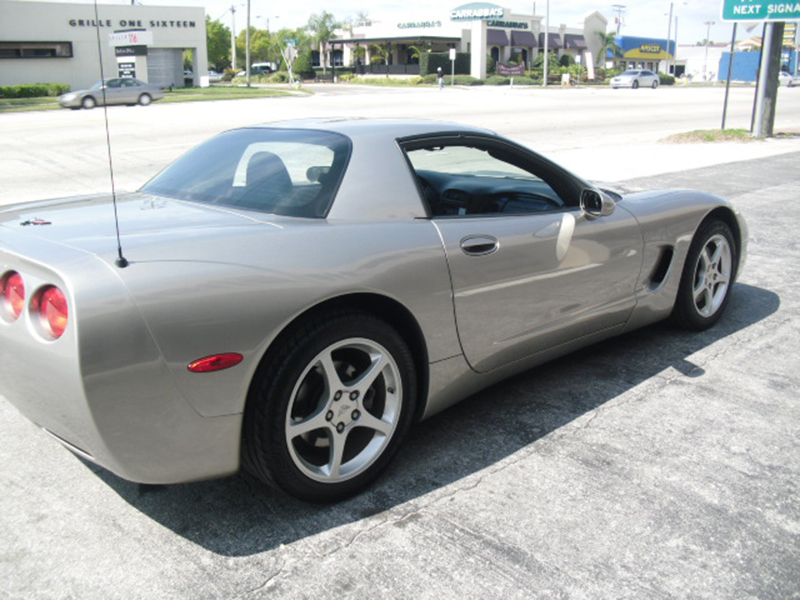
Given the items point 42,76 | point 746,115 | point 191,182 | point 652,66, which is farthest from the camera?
point 652,66

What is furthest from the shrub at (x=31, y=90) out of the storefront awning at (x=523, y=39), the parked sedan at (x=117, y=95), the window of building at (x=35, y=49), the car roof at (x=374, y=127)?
the storefront awning at (x=523, y=39)

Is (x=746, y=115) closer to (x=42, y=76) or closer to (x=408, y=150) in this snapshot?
(x=408, y=150)

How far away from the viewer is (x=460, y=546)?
262 cm

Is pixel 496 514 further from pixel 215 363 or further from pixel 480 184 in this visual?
pixel 480 184

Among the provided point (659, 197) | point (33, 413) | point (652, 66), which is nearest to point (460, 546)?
point (33, 413)

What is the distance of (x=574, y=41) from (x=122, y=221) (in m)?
81.8

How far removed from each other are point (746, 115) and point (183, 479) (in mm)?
28459

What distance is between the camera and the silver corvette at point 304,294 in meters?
2.35

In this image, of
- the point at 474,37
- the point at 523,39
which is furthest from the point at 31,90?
the point at 523,39

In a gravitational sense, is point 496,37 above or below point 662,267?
above

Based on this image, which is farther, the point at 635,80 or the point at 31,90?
the point at 635,80

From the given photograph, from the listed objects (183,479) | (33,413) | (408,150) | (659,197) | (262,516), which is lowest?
(262,516)

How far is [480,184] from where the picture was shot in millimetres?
3904

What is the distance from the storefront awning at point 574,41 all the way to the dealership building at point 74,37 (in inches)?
1609
